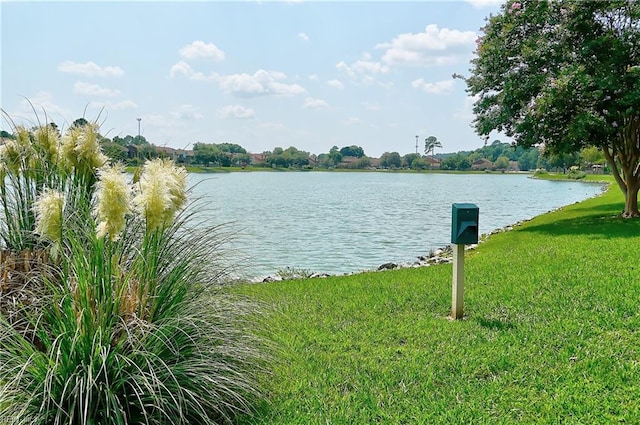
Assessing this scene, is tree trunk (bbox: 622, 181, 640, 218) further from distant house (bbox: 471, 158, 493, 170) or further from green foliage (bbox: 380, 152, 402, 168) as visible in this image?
green foliage (bbox: 380, 152, 402, 168)

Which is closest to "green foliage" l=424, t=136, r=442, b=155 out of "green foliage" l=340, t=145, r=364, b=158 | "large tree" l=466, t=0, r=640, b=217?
"green foliage" l=340, t=145, r=364, b=158

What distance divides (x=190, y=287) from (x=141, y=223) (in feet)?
2.04

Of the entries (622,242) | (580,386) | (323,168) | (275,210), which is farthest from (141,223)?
(323,168)

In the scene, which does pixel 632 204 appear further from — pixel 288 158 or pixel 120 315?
pixel 288 158

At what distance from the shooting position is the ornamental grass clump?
2479 mm

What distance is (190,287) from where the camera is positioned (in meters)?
3.08

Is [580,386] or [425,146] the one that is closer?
[580,386]

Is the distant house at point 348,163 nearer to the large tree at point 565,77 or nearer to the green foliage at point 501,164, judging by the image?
the green foliage at point 501,164

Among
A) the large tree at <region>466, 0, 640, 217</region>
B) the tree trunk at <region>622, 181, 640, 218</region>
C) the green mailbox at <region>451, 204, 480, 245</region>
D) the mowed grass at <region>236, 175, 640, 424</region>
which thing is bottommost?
the mowed grass at <region>236, 175, 640, 424</region>

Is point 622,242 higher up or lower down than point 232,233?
lower down

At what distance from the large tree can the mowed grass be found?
5548 mm

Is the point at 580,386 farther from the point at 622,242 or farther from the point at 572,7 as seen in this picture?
the point at 572,7

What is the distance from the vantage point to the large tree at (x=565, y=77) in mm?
10836

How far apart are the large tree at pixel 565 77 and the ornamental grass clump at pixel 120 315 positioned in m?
10.1
